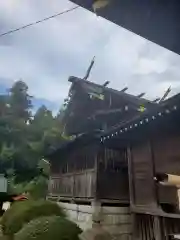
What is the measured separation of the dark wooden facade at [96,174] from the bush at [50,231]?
182 centimetres

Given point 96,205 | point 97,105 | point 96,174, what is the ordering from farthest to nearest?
point 97,105 < point 96,174 < point 96,205

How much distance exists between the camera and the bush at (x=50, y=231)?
8148 mm

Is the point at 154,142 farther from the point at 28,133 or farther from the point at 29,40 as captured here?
the point at 28,133

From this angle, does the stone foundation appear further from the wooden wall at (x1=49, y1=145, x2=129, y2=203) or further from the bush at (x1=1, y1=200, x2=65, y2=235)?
the bush at (x1=1, y1=200, x2=65, y2=235)

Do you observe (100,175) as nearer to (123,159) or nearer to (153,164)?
(123,159)

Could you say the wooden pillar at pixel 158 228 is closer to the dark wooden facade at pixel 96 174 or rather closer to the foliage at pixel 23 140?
the dark wooden facade at pixel 96 174

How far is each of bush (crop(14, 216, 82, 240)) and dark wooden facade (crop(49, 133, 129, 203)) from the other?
1819 millimetres

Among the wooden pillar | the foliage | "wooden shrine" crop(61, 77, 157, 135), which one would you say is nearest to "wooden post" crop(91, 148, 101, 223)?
the wooden pillar

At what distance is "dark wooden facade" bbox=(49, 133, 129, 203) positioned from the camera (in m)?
10.4

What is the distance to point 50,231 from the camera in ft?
27.0

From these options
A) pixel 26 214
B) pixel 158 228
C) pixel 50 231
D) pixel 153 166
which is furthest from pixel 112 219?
pixel 26 214

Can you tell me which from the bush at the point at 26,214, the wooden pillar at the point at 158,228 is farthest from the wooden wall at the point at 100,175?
the wooden pillar at the point at 158,228

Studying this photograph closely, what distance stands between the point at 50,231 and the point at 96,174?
2861 millimetres

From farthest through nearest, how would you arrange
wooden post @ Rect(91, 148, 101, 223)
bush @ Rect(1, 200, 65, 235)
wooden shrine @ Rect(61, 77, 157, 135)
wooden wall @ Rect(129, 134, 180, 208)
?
wooden shrine @ Rect(61, 77, 157, 135) < bush @ Rect(1, 200, 65, 235) < wooden post @ Rect(91, 148, 101, 223) < wooden wall @ Rect(129, 134, 180, 208)
